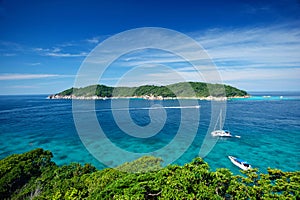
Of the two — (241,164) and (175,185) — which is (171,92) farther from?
(175,185)

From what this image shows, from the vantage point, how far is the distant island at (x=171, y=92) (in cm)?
9950

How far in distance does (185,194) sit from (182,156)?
17625 millimetres

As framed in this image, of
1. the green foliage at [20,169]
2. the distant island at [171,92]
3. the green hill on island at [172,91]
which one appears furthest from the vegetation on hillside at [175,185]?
the green hill on island at [172,91]

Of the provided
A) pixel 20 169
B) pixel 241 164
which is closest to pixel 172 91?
pixel 241 164

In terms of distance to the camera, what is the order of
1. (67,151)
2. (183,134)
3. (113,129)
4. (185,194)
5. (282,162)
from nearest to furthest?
1. (185,194)
2. (282,162)
3. (67,151)
4. (183,134)
5. (113,129)

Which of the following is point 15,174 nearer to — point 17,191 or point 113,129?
point 17,191

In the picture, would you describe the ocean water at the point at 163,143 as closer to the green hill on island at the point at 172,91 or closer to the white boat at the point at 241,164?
the white boat at the point at 241,164

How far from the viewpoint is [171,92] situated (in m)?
106

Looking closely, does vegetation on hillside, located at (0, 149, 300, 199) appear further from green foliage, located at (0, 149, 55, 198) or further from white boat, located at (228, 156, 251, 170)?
white boat, located at (228, 156, 251, 170)

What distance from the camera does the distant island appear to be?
99.5 meters

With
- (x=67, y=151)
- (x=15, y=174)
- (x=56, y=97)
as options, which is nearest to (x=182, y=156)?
(x=67, y=151)

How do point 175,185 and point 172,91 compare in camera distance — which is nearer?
point 175,185

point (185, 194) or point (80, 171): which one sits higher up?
point (185, 194)

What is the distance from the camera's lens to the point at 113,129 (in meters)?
38.1
